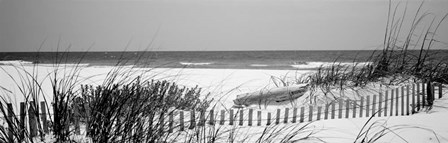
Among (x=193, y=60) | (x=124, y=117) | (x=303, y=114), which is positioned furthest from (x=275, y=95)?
(x=193, y=60)

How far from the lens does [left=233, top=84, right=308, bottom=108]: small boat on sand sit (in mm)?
6699

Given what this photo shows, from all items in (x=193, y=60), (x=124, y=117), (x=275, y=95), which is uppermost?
(x=193, y=60)

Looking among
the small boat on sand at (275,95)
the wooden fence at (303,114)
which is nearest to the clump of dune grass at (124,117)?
the wooden fence at (303,114)

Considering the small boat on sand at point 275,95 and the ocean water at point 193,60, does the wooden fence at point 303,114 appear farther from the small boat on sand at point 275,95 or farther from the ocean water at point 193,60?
the small boat on sand at point 275,95

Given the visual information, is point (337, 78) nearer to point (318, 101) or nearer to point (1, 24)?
point (318, 101)

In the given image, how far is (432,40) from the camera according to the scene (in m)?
6.02

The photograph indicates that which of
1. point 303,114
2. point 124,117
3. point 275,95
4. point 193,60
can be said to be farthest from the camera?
point 193,60

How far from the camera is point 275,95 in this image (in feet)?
22.5

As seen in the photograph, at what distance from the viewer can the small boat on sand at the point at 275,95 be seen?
6.70 metres

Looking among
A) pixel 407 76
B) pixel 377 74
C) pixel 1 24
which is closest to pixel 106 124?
pixel 1 24

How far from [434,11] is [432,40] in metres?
0.54

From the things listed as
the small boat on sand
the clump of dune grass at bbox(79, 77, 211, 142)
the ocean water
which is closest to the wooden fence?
the clump of dune grass at bbox(79, 77, 211, 142)

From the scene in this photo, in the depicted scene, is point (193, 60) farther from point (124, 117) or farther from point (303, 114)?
point (124, 117)

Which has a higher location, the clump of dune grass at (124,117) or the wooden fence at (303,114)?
the clump of dune grass at (124,117)
